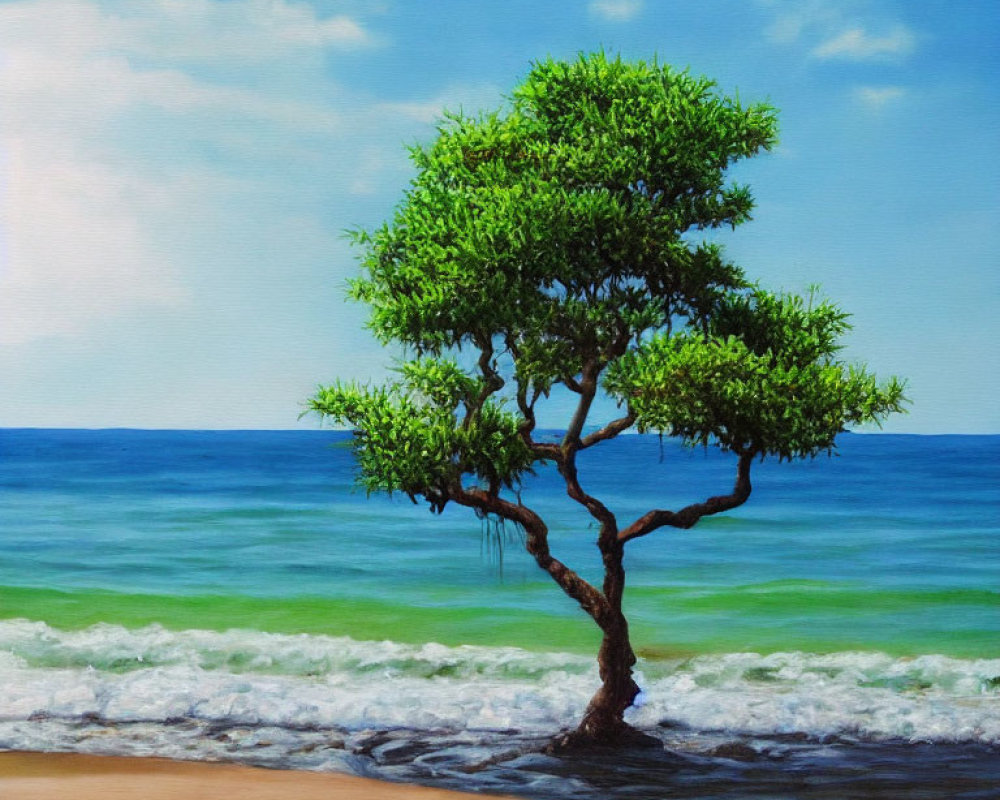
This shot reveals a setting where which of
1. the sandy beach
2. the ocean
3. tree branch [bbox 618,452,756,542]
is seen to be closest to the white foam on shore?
the ocean

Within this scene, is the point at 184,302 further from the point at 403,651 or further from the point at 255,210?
the point at 403,651

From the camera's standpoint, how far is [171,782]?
25.4 feet

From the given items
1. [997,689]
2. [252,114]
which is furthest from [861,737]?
[252,114]

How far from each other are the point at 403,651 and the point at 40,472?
26482 millimetres

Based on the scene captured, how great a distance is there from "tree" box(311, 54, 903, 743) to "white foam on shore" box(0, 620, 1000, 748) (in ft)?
6.04

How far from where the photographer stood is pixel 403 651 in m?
13.0

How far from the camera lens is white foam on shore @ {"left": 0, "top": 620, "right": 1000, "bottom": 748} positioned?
9.84m

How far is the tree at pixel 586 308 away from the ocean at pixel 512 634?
1.96 ft

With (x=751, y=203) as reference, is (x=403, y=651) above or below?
below

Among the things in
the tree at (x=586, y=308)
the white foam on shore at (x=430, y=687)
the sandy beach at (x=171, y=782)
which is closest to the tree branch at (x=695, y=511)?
the tree at (x=586, y=308)

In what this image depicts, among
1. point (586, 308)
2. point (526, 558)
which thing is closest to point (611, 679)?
point (586, 308)

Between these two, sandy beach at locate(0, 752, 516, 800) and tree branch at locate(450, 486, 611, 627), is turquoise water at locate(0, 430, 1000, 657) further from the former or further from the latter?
sandy beach at locate(0, 752, 516, 800)

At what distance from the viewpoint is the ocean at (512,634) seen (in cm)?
884

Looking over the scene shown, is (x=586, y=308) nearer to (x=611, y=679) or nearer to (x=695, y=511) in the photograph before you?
(x=695, y=511)
